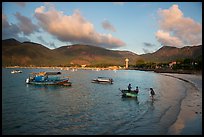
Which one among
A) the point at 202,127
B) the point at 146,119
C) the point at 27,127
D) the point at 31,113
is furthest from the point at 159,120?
the point at 31,113

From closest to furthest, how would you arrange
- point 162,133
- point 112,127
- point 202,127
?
1. point 162,133
2. point 202,127
3. point 112,127

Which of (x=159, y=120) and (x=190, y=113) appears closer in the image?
(x=159, y=120)

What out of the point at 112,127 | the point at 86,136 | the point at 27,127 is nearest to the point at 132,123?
the point at 112,127

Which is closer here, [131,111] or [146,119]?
[146,119]

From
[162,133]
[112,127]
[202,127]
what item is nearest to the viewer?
[162,133]

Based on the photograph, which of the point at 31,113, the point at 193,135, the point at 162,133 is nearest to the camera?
the point at 193,135

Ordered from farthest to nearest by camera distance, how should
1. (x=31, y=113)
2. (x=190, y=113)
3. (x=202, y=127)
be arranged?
(x=31, y=113)
(x=190, y=113)
(x=202, y=127)

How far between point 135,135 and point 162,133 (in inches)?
81.0

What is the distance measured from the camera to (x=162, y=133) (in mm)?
17812

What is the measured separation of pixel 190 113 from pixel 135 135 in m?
10.1

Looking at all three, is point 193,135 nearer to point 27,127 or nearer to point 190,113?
point 190,113

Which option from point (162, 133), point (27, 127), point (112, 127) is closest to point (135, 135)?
point (162, 133)

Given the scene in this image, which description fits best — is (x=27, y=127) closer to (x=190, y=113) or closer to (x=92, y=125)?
(x=92, y=125)

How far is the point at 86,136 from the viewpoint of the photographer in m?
17.9
